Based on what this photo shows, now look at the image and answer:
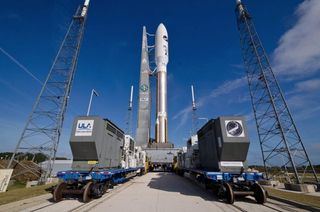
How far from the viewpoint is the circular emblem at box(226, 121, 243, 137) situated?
388 inches

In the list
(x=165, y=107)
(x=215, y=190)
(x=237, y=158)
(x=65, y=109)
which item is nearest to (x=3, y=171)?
(x=65, y=109)

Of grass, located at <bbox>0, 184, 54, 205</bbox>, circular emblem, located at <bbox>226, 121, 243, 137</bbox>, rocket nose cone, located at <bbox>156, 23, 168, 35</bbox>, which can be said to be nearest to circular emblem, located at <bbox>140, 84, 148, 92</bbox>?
rocket nose cone, located at <bbox>156, 23, 168, 35</bbox>

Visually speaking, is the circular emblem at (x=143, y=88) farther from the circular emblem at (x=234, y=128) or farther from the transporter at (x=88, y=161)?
the circular emblem at (x=234, y=128)

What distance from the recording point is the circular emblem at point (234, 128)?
9.86m

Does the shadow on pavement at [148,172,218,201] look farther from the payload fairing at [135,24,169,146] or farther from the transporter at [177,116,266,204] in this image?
the payload fairing at [135,24,169,146]

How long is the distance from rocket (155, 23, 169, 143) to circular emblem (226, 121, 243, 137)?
34658 millimetres

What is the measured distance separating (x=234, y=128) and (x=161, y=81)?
3860 centimetres

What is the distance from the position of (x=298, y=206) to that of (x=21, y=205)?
36.2ft

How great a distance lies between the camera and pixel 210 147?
39.1ft

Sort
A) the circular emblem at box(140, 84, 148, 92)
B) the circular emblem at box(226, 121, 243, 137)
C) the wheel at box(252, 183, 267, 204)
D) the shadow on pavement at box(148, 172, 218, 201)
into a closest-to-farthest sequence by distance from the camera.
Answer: the wheel at box(252, 183, 267, 204)
the circular emblem at box(226, 121, 243, 137)
the shadow on pavement at box(148, 172, 218, 201)
the circular emblem at box(140, 84, 148, 92)

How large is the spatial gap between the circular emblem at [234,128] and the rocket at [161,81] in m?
34.7

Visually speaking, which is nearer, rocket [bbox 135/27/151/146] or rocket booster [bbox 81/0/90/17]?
rocket booster [bbox 81/0/90/17]

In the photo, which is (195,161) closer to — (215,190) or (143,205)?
(215,190)

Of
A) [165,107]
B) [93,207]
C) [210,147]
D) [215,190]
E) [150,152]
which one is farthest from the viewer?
[165,107]
